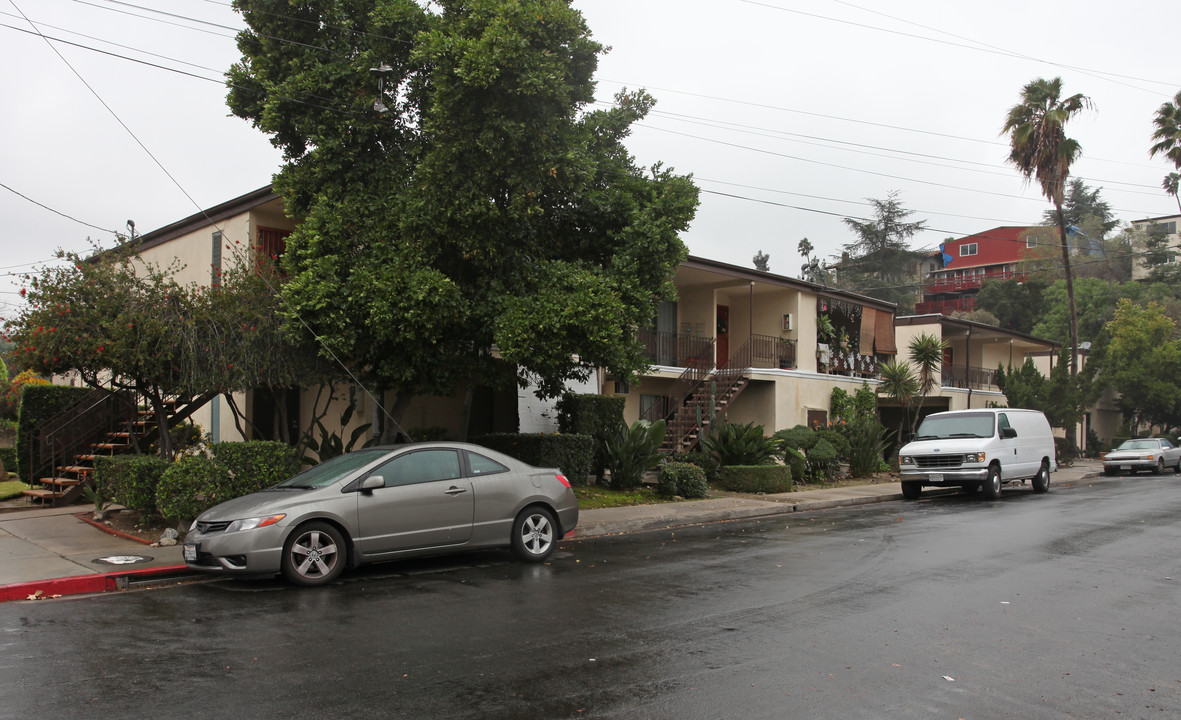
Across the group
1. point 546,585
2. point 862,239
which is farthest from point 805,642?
point 862,239

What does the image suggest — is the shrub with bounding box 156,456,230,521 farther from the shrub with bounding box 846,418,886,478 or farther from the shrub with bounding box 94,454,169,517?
the shrub with bounding box 846,418,886,478

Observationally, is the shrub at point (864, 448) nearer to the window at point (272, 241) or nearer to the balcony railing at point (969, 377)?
the balcony railing at point (969, 377)

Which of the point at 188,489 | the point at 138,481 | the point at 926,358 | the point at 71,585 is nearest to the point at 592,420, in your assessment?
the point at 188,489

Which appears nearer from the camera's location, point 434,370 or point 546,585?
point 546,585

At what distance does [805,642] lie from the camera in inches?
248

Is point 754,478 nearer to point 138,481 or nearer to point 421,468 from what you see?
point 421,468

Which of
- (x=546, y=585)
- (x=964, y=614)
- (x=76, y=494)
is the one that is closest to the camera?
(x=964, y=614)

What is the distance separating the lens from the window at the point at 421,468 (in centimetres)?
922

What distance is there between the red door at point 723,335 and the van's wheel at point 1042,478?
405 inches

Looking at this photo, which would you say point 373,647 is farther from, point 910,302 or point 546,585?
point 910,302

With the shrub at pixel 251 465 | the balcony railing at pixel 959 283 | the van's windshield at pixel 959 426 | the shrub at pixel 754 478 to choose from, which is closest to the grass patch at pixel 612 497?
the shrub at pixel 754 478

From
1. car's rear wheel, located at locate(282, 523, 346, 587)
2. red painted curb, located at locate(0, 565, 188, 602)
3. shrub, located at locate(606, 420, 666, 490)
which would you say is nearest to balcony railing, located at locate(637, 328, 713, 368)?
shrub, located at locate(606, 420, 666, 490)

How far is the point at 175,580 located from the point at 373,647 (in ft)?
13.6

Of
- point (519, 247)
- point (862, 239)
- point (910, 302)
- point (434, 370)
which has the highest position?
point (862, 239)
